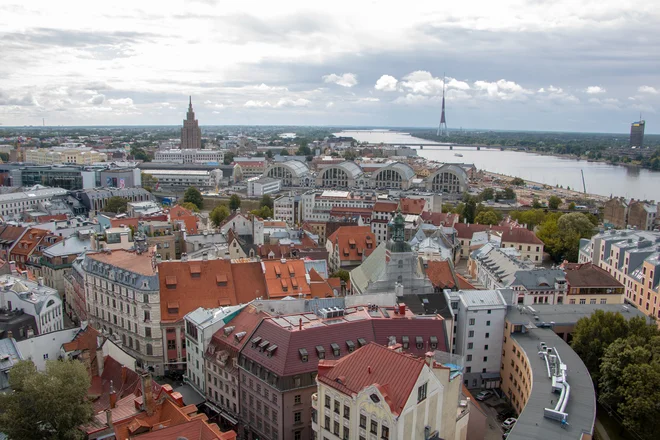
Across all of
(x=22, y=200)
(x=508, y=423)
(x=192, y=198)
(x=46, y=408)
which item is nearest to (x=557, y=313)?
(x=508, y=423)

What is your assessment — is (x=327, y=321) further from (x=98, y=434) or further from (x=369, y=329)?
(x=98, y=434)

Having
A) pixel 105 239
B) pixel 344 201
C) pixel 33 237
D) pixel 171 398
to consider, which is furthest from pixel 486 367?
pixel 344 201

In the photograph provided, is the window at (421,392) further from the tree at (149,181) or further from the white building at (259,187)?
the tree at (149,181)

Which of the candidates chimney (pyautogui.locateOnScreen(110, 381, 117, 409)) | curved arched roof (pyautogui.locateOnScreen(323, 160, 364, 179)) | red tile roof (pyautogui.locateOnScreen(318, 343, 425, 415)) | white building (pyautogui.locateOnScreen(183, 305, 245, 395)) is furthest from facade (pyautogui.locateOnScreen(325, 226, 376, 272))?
curved arched roof (pyautogui.locateOnScreen(323, 160, 364, 179))

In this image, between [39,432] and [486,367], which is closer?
[39,432]

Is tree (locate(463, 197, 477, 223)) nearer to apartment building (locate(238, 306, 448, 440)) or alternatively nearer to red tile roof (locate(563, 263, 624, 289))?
red tile roof (locate(563, 263, 624, 289))

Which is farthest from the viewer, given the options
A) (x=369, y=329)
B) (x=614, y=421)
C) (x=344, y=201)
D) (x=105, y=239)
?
(x=344, y=201)
